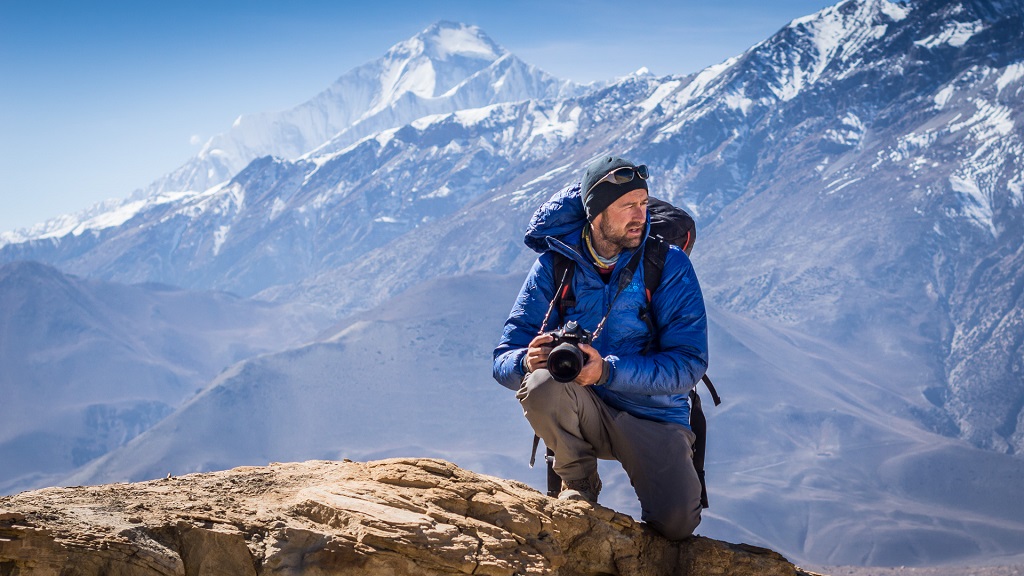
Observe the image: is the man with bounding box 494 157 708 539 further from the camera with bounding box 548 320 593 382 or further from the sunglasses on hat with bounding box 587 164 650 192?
the camera with bounding box 548 320 593 382

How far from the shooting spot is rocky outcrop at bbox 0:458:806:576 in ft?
18.5

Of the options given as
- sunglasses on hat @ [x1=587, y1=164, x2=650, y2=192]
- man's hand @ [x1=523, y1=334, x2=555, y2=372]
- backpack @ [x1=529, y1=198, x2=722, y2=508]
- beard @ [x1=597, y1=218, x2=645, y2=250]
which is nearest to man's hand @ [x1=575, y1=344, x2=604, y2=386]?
man's hand @ [x1=523, y1=334, x2=555, y2=372]

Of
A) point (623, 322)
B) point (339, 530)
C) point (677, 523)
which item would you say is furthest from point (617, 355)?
point (339, 530)

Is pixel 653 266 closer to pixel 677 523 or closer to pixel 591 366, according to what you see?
pixel 591 366

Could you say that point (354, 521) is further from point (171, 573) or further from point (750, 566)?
point (750, 566)

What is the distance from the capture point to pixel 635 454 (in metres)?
6.80

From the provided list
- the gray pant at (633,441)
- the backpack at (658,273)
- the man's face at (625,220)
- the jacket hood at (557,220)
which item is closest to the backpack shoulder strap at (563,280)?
the backpack at (658,273)

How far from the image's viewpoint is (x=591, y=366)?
21.1 ft

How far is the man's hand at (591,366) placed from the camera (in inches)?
252

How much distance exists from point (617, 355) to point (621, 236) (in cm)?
74

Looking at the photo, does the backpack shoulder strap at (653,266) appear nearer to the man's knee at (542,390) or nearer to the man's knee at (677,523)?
the man's knee at (542,390)

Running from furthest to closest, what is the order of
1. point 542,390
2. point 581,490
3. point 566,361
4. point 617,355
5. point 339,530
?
point 581,490 → point 617,355 → point 542,390 → point 566,361 → point 339,530

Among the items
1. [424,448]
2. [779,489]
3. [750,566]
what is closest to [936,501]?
[779,489]

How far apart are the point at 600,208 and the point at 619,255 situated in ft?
1.05
